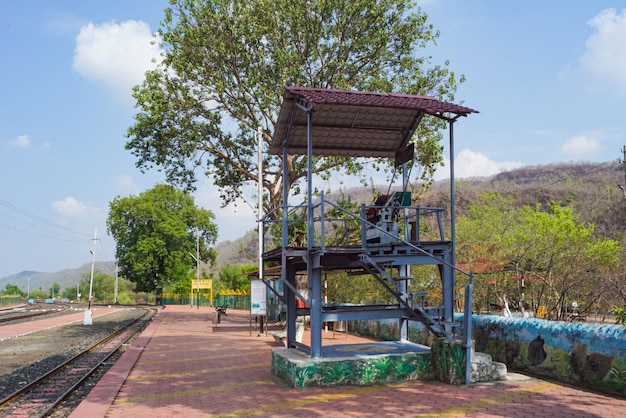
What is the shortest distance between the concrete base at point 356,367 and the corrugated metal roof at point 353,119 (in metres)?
4.73

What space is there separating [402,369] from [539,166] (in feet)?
586

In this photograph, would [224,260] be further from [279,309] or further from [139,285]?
[279,309]

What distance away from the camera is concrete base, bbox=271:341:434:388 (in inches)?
415

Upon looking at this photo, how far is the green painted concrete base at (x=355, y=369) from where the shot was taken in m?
10.5

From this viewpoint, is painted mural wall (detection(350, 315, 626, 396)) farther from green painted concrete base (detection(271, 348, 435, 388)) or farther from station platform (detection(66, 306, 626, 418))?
green painted concrete base (detection(271, 348, 435, 388))

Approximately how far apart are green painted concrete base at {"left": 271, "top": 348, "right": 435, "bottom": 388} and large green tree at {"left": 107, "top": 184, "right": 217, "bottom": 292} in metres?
61.0

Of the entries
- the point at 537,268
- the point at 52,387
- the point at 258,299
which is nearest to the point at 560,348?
the point at 537,268

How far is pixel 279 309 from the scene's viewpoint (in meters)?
30.1

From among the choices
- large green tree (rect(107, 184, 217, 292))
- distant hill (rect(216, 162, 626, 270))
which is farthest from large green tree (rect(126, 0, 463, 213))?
large green tree (rect(107, 184, 217, 292))

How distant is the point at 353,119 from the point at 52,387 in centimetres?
868

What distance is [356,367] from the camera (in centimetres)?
1074

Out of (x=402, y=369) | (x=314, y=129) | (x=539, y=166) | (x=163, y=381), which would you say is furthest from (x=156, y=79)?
(x=539, y=166)

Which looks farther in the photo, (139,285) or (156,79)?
(139,285)

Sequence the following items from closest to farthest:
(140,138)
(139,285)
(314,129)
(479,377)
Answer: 1. (479,377)
2. (314,129)
3. (140,138)
4. (139,285)
